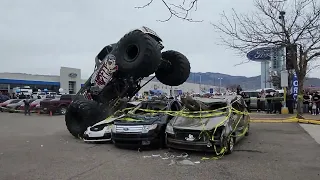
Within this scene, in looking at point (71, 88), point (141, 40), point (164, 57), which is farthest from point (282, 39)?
point (71, 88)

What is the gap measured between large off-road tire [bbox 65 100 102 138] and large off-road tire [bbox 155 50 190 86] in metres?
3.67

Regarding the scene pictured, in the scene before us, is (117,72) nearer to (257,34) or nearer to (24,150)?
(24,150)

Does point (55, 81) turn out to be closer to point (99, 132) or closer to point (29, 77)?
point (29, 77)

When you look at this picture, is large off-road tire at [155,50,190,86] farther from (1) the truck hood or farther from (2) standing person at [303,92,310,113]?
(2) standing person at [303,92,310,113]

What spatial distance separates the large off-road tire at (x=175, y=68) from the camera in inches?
592

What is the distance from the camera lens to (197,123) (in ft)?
30.1

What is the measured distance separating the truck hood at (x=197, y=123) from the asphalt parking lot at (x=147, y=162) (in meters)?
0.76

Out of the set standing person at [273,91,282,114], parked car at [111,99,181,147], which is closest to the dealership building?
standing person at [273,91,282,114]

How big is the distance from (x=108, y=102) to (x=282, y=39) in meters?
11.5

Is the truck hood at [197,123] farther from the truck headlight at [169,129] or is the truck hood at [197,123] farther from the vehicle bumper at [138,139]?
the vehicle bumper at [138,139]

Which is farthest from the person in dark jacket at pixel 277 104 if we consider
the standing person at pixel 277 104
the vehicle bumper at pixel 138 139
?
the vehicle bumper at pixel 138 139

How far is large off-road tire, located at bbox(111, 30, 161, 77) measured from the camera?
11.6 metres

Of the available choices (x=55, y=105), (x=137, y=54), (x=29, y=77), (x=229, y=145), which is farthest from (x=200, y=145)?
(x=29, y=77)

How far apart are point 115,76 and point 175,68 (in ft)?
10.7
